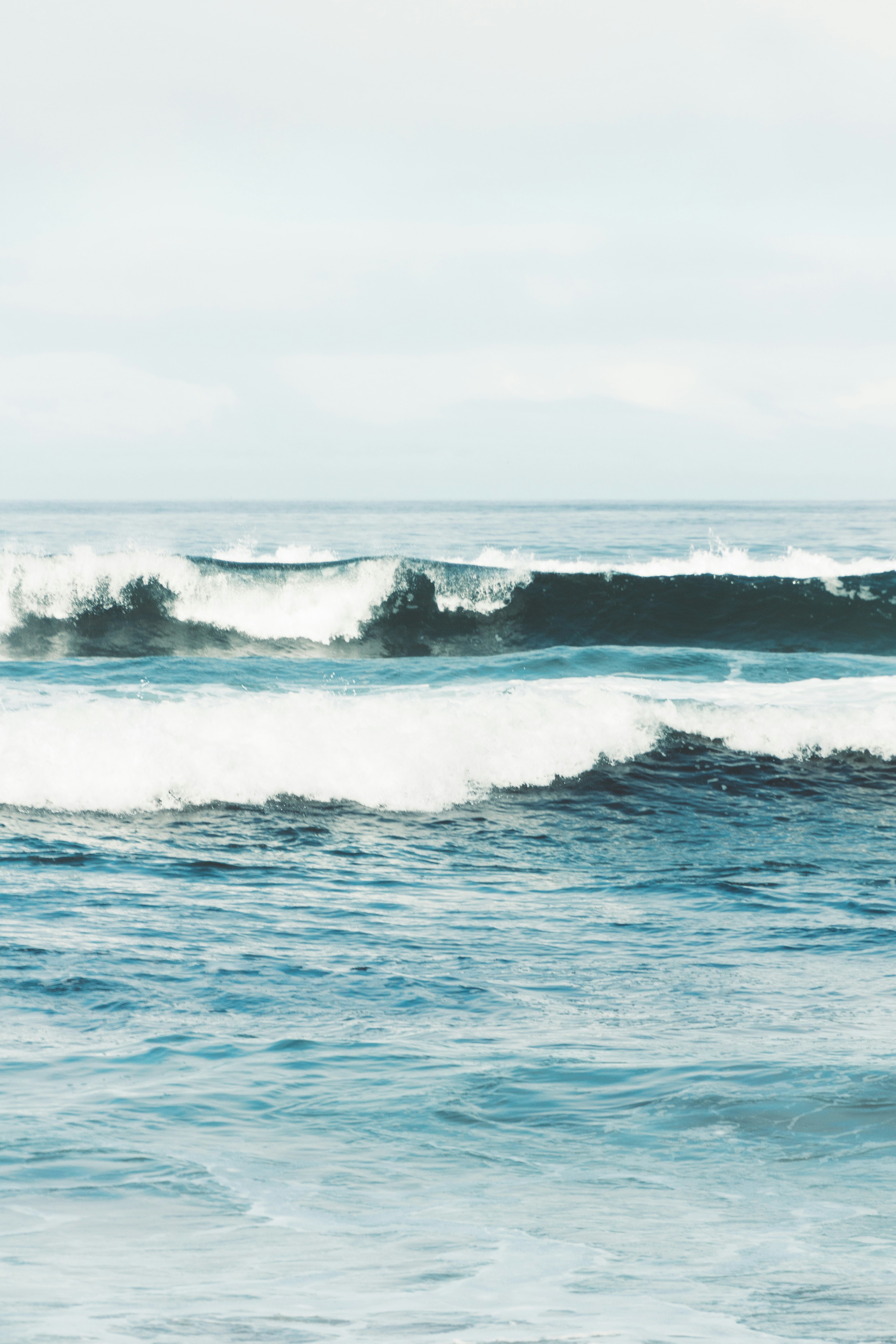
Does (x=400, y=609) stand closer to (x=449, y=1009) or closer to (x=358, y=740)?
(x=358, y=740)

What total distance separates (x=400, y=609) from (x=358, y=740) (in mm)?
10582

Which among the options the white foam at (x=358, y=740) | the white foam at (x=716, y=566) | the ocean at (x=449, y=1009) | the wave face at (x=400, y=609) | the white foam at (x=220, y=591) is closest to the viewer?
the ocean at (x=449, y=1009)

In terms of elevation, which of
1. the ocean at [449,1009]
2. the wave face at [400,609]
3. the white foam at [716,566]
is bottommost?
the ocean at [449,1009]

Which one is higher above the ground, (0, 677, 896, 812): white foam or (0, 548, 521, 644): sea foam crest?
(0, 548, 521, 644): sea foam crest

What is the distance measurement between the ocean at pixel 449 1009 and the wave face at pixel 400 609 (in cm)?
489

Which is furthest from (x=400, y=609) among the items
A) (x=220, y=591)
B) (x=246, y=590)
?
(x=220, y=591)

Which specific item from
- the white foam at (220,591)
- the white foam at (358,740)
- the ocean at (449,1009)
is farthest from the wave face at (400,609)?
the white foam at (358,740)

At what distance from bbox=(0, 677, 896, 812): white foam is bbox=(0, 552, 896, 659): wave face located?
7.34 m

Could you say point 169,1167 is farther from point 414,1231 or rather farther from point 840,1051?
point 840,1051

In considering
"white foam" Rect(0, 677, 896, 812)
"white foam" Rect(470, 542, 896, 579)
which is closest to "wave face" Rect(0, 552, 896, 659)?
"white foam" Rect(470, 542, 896, 579)

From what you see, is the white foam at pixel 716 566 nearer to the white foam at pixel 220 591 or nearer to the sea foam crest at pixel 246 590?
the sea foam crest at pixel 246 590

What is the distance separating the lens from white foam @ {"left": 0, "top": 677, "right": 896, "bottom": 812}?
370 inches

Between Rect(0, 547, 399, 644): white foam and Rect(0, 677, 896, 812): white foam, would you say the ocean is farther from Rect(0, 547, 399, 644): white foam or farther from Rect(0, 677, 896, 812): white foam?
Rect(0, 547, 399, 644): white foam

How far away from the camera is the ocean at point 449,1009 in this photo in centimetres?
275
